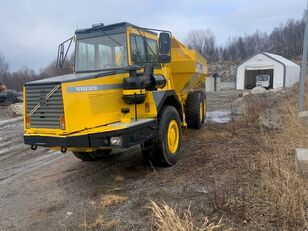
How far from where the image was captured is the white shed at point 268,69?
42.8 metres

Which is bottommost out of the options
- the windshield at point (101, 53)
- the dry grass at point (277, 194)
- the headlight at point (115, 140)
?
the dry grass at point (277, 194)

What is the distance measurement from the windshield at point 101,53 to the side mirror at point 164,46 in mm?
777

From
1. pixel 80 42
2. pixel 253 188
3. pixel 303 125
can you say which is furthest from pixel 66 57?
pixel 303 125

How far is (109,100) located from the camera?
6.57m

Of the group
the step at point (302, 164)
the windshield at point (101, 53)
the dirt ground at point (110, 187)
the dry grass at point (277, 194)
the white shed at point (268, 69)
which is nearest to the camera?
the dry grass at point (277, 194)

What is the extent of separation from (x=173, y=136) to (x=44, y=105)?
301 centimetres

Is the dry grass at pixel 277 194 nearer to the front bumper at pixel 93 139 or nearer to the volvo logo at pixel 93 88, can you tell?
the front bumper at pixel 93 139

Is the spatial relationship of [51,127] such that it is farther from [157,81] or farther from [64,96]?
[157,81]

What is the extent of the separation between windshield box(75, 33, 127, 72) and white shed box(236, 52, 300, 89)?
126 ft

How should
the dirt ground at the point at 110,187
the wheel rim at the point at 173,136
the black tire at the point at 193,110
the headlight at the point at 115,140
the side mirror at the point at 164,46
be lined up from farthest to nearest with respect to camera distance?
the black tire at the point at 193,110 < the wheel rim at the point at 173,136 < the side mirror at the point at 164,46 < the headlight at the point at 115,140 < the dirt ground at the point at 110,187

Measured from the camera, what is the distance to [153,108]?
23.6 feet

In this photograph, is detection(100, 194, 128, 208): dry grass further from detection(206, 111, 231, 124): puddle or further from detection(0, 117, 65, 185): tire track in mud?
detection(206, 111, 231, 124): puddle

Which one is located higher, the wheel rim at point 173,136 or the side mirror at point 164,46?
the side mirror at point 164,46

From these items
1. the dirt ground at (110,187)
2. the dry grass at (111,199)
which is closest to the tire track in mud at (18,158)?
the dirt ground at (110,187)
